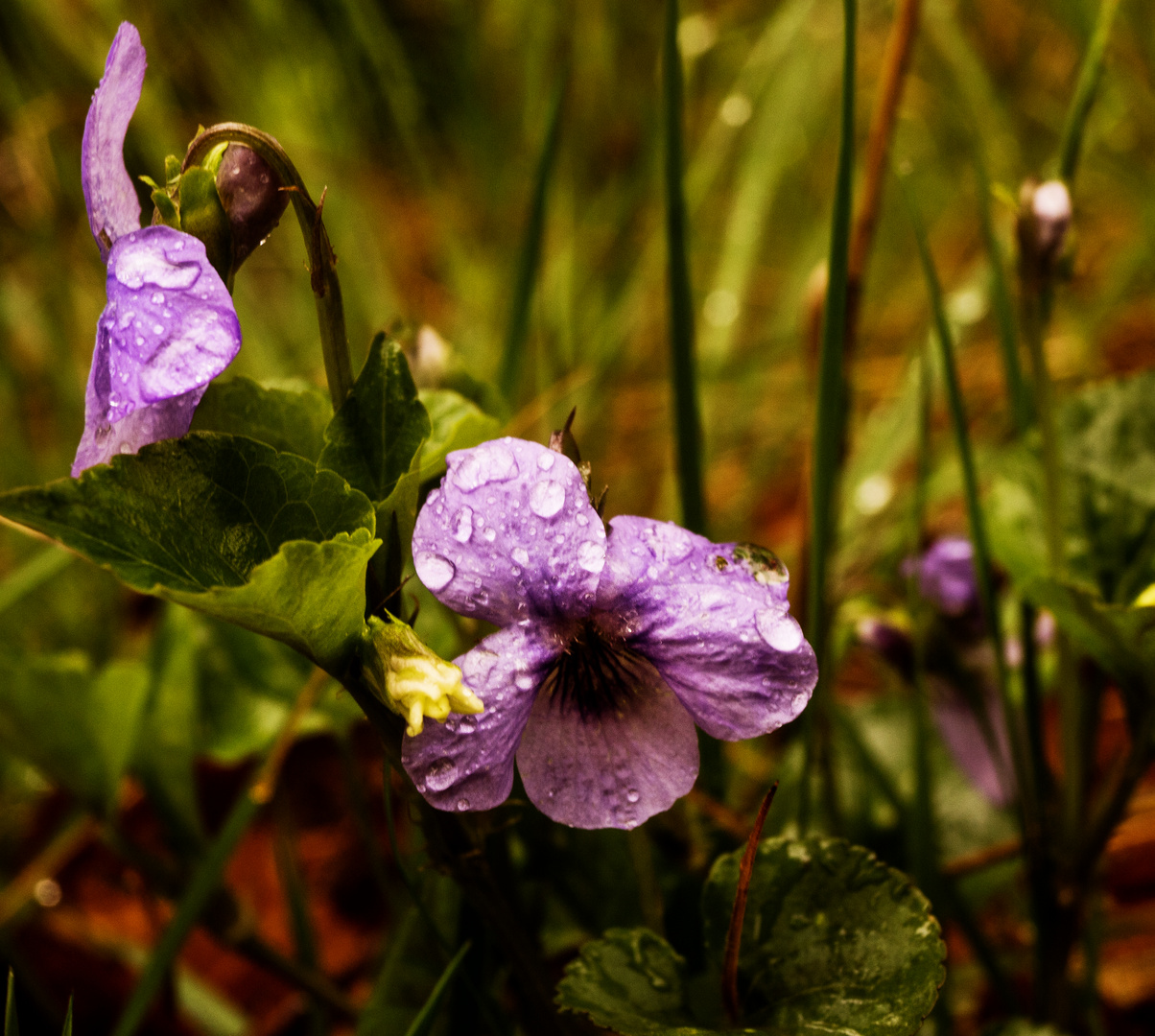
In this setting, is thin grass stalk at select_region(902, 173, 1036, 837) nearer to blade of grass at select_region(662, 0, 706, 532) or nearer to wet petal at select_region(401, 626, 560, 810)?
blade of grass at select_region(662, 0, 706, 532)

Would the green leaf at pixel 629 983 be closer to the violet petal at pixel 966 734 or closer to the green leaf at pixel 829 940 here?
the green leaf at pixel 829 940

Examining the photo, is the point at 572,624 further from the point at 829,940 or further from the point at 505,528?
the point at 829,940

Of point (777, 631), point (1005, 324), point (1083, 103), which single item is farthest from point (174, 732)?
point (1083, 103)

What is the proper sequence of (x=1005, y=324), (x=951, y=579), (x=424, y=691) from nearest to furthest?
(x=424, y=691), (x=1005, y=324), (x=951, y=579)

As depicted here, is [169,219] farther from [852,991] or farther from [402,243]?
[402,243]

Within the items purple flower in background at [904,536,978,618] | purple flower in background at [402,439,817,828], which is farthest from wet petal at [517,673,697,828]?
purple flower in background at [904,536,978,618]

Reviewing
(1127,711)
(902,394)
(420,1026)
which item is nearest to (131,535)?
(420,1026)
